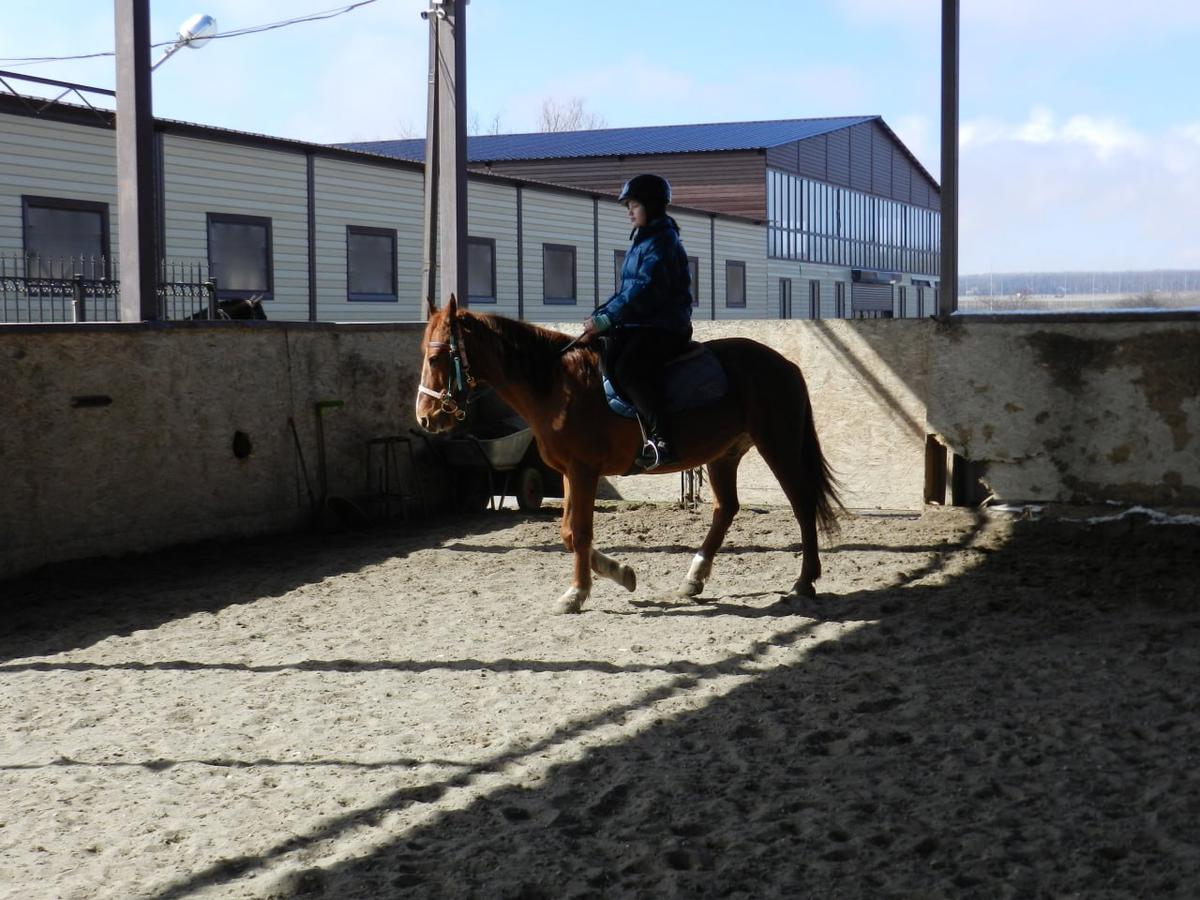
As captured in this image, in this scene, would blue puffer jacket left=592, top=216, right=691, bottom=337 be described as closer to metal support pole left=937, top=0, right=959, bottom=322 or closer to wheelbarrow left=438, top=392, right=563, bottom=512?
metal support pole left=937, top=0, right=959, bottom=322

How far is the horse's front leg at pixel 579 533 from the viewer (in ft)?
25.2

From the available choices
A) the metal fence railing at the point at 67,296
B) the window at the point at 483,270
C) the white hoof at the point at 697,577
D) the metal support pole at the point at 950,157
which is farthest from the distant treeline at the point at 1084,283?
the window at the point at 483,270

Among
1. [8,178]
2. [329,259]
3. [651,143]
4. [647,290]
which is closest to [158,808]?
[647,290]

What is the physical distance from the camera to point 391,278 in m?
26.6

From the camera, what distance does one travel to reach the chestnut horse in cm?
757

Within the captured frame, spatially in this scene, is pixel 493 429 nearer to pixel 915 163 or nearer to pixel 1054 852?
pixel 1054 852

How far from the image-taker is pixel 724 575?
8.85m

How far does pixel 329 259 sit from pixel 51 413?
16.4m

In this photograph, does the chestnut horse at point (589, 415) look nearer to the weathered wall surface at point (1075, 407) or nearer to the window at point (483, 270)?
the weathered wall surface at point (1075, 407)

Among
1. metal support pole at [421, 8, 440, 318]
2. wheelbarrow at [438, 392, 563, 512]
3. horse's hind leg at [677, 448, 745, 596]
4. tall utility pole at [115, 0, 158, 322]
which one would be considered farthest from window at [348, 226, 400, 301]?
horse's hind leg at [677, 448, 745, 596]

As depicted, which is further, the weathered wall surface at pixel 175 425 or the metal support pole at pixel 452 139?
the metal support pole at pixel 452 139

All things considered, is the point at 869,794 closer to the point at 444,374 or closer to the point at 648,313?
the point at 648,313

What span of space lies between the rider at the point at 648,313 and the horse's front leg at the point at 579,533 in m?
0.41

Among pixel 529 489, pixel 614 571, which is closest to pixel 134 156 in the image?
pixel 529 489
